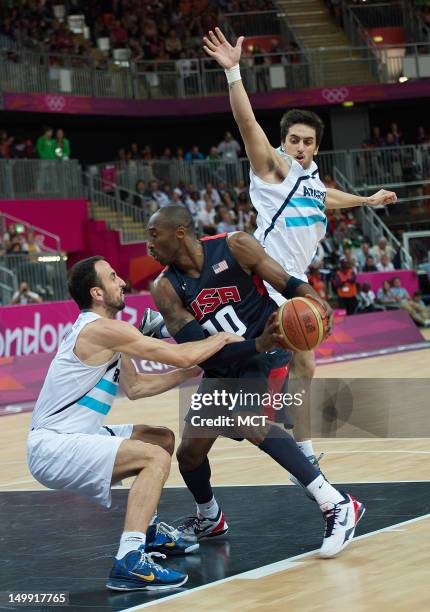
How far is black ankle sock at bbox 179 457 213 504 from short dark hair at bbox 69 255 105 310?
1374mm

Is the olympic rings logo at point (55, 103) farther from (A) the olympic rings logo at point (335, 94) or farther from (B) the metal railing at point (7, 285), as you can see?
(B) the metal railing at point (7, 285)

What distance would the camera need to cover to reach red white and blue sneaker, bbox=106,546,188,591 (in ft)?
20.9

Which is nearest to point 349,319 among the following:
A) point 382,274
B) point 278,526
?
point 382,274

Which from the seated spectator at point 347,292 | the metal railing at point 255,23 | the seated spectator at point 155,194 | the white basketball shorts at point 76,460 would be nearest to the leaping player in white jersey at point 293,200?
the white basketball shorts at point 76,460

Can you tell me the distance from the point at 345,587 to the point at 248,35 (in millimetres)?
33919

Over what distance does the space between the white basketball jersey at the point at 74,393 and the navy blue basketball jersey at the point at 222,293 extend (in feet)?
2.10

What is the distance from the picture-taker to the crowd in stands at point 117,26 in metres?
32.0

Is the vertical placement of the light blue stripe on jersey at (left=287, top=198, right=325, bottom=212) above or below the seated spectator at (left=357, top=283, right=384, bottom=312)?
above

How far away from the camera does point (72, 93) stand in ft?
105

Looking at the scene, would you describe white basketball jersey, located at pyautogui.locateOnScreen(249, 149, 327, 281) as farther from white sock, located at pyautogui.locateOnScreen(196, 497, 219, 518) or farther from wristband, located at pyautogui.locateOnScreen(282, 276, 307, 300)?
white sock, located at pyautogui.locateOnScreen(196, 497, 219, 518)

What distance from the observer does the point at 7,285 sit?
22.5m

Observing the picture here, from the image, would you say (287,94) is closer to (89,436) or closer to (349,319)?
(349,319)

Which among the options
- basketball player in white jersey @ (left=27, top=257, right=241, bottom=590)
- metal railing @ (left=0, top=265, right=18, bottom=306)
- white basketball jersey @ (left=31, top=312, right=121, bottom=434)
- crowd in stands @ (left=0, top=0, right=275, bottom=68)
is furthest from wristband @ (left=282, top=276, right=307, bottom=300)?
crowd in stands @ (left=0, top=0, right=275, bottom=68)

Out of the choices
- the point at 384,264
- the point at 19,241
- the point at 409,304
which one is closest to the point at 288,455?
the point at 19,241
